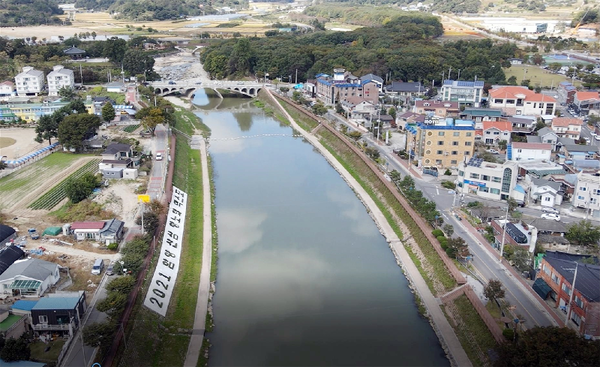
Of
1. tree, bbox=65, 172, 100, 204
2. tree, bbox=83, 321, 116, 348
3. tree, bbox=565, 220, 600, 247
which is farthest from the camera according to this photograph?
tree, bbox=65, 172, 100, 204

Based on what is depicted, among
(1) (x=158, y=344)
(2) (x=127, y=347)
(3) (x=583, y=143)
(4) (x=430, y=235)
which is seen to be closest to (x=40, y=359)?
(2) (x=127, y=347)

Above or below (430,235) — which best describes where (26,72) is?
above

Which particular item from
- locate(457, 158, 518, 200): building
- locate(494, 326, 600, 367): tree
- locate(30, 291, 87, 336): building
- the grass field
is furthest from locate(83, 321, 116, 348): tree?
the grass field

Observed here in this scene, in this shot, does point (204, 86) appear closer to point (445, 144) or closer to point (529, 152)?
point (445, 144)

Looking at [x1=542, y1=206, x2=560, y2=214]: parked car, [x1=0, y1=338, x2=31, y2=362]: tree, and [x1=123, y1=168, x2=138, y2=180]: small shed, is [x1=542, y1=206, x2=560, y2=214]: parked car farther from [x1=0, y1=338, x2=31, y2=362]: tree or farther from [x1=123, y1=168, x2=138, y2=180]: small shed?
[x1=0, y1=338, x2=31, y2=362]: tree

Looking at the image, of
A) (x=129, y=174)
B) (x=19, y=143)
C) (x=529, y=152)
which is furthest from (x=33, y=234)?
(x=529, y=152)

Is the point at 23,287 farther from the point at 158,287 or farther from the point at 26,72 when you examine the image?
the point at 26,72
